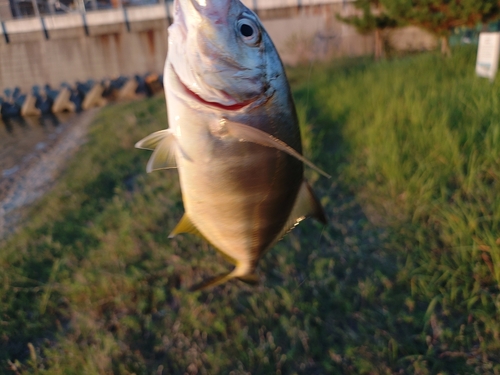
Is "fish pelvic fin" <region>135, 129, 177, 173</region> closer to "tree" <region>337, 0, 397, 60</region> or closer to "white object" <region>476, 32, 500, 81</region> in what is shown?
"white object" <region>476, 32, 500, 81</region>

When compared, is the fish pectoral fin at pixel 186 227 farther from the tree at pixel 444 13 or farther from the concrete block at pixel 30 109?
the concrete block at pixel 30 109

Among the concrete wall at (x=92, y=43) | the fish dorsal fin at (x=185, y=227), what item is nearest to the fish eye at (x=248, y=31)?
the fish dorsal fin at (x=185, y=227)

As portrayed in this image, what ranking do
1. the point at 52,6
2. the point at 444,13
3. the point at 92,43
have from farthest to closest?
the point at 52,6
the point at 92,43
the point at 444,13

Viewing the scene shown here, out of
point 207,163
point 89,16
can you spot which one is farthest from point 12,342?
point 89,16

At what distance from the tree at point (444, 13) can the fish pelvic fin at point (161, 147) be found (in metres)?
7.59

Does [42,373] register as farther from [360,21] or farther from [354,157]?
[360,21]

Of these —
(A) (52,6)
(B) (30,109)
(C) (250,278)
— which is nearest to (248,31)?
(C) (250,278)

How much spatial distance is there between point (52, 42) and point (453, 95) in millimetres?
20765

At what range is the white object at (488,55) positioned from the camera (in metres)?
4.54

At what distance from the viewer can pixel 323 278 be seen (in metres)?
2.59

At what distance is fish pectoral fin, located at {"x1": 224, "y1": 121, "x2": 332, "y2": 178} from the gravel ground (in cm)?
526

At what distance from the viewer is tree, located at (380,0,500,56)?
6.71m

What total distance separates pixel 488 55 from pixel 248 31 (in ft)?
16.7

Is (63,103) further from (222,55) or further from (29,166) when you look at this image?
(222,55)
